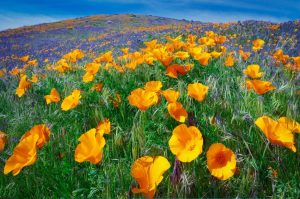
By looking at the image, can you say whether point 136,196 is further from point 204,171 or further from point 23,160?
point 23,160

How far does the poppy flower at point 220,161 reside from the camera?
5.47 ft

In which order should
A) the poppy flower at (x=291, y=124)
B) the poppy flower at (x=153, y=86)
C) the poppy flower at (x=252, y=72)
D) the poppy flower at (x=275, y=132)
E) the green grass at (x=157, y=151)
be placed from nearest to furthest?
the poppy flower at (x=275, y=132)
the green grass at (x=157, y=151)
the poppy flower at (x=291, y=124)
the poppy flower at (x=153, y=86)
the poppy flower at (x=252, y=72)

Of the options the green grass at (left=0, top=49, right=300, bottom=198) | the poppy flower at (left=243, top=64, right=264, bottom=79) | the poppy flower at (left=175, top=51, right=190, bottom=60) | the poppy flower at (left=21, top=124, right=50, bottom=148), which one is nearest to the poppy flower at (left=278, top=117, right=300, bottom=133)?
the green grass at (left=0, top=49, right=300, bottom=198)

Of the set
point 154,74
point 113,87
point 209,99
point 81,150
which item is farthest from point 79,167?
point 154,74

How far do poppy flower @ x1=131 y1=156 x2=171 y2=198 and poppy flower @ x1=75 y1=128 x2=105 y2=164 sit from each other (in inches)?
8.8

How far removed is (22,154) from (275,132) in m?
1.36

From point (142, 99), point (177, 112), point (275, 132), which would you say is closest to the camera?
point (275, 132)

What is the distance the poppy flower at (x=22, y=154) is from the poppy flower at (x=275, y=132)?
1.19 m

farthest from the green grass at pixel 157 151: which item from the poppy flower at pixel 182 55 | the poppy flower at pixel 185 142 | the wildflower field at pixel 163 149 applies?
the poppy flower at pixel 182 55

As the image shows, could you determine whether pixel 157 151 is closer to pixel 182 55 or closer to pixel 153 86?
pixel 153 86

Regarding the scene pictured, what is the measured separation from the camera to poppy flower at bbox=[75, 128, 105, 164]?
1756mm

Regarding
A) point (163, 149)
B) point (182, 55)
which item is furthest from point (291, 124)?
point (182, 55)

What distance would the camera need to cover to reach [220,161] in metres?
1.73

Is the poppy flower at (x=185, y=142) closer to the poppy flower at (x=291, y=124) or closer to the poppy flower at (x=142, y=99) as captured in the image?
the poppy flower at (x=142, y=99)
